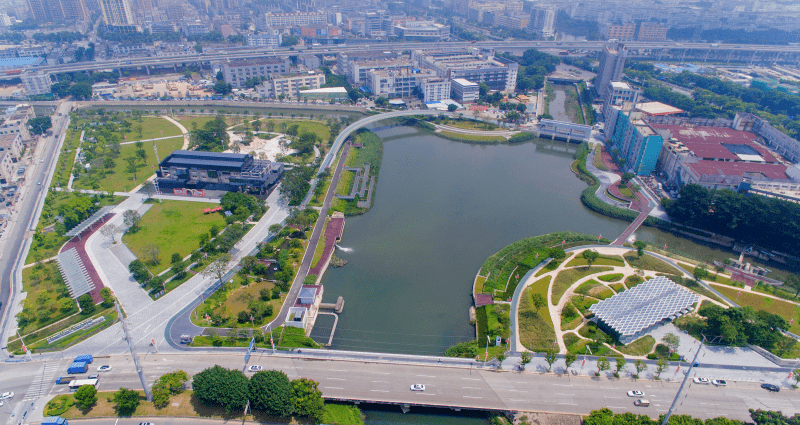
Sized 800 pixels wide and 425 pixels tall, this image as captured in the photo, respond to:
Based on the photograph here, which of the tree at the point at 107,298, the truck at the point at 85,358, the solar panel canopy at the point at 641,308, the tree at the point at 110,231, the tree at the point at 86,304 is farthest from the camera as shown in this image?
the tree at the point at 110,231

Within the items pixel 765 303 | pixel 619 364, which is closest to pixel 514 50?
pixel 765 303

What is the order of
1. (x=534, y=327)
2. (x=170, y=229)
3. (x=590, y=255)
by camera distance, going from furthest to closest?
(x=170, y=229) → (x=590, y=255) → (x=534, y=327)

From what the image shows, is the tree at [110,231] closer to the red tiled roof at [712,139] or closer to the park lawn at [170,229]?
the park lawn at [170,229]

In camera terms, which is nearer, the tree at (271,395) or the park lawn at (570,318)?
the tree at (271,395)

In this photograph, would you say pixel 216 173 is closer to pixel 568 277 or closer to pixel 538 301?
pixel 538 301


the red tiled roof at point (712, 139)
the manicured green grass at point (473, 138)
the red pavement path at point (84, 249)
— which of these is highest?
the red tiled roof at point (712, 139)

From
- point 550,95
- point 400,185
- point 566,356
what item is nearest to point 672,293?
point 566,356

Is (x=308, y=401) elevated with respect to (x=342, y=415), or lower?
elevated

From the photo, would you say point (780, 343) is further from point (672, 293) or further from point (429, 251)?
point (429, 251)

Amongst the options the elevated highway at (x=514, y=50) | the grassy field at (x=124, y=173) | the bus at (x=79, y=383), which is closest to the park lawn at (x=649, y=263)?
the bus at (x=79, y=383)
